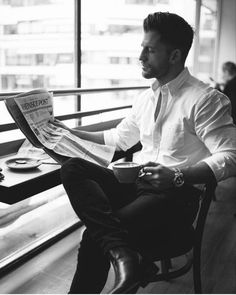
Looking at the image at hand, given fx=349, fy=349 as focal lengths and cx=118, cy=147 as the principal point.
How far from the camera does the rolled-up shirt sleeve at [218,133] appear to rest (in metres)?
1.22

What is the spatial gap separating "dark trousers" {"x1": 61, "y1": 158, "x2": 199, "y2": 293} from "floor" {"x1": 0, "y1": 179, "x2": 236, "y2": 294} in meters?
0.59

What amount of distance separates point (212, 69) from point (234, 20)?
2.93 ft

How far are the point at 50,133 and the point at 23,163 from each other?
0.54ft

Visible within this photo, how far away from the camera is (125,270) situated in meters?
0.99

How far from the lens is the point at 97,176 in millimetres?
1292

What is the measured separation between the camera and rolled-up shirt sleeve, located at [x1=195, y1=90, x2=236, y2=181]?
4.00 ft

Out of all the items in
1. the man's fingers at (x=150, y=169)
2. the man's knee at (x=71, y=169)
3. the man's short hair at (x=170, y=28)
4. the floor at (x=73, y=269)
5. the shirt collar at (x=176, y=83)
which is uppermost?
the man's short hair at (x=170, y=28)

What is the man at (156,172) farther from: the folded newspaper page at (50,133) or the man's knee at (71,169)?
the folded newspaper page at (50,133)

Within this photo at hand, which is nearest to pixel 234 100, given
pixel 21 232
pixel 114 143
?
pixel 114 143

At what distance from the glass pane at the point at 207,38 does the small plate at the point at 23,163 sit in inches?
193

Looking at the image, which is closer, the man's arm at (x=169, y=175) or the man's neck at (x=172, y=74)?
the man's arm at (x=169, y=175)

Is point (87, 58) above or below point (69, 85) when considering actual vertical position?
above

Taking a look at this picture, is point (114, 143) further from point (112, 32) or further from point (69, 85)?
point (112, 32)

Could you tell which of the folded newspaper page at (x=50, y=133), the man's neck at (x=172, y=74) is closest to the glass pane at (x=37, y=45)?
the folded newspaper page at (x=50, y=133)
